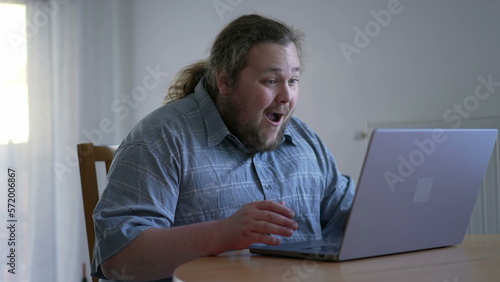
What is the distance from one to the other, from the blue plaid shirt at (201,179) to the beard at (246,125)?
28 mm

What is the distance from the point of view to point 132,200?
4.10 feet

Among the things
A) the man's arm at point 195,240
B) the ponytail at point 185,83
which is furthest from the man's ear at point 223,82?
the man's arm at point 195,240

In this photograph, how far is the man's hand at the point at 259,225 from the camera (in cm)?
103

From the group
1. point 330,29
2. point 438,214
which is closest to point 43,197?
point 330,29

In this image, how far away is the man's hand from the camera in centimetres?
103

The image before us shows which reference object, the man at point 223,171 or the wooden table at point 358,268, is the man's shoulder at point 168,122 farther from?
the wooden table at point 358,268

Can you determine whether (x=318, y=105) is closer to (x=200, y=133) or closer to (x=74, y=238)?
(x=74, y=238)

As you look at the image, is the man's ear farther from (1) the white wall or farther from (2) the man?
(1) the white wall

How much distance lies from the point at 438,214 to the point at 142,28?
2.62m

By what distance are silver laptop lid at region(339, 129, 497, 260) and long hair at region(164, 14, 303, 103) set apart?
0.60m

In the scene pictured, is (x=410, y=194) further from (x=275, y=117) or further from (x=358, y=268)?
(x=275, y=117)

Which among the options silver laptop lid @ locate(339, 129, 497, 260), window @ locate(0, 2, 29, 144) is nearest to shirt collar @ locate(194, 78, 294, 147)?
silver laptop lid @ locate(339, 129, 497, 260)

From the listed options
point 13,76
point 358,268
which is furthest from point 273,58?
point 13,76

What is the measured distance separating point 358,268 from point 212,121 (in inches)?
25.1
